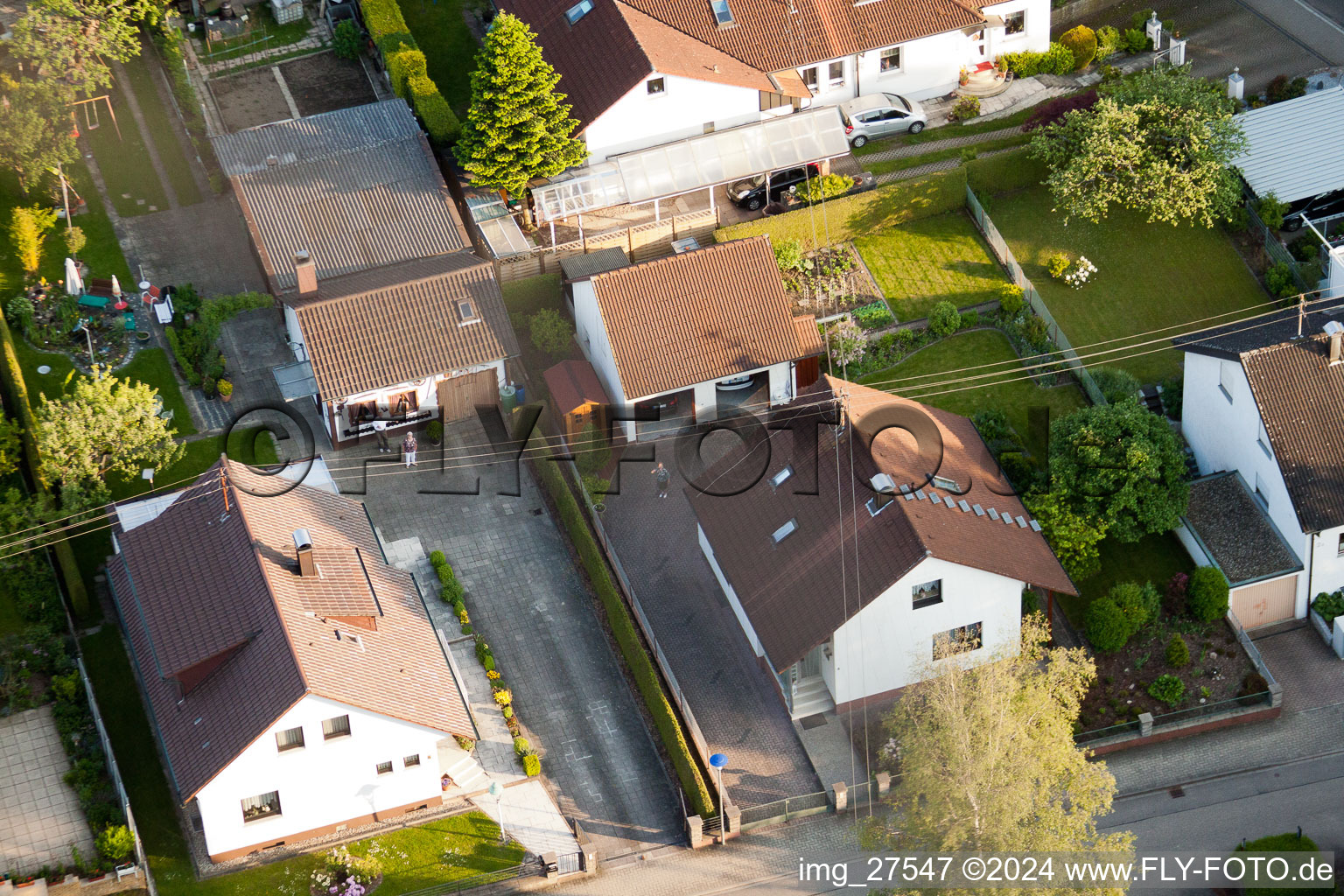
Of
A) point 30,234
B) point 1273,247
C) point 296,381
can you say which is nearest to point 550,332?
point 296,381

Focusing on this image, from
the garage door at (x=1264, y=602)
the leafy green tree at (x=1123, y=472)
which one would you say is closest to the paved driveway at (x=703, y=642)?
the leafy green tree at (x=1123, y=472)

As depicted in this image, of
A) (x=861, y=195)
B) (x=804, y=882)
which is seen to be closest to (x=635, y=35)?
(x=861, y=195)

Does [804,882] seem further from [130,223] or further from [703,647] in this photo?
[130,223]

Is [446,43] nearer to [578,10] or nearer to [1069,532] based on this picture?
[578,10]

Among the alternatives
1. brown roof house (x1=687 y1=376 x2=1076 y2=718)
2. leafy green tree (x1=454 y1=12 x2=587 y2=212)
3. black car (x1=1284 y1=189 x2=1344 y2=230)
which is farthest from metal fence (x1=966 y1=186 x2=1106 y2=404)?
leafy green tree (x1=454 y1=12 x2=587 y2=212)

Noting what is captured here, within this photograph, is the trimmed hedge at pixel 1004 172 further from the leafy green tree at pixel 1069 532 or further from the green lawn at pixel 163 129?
the green lawn at pixel 163 129
